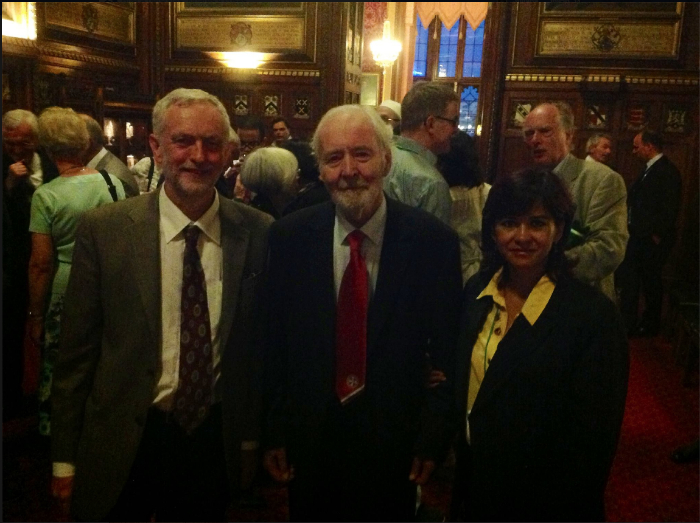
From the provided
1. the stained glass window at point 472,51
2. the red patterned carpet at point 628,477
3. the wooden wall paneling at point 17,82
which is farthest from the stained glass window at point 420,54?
the red patterned carpet at point 628,477

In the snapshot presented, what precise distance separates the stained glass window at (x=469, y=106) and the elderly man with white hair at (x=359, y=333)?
15.9 meters

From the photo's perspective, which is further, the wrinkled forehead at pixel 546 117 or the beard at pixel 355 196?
the wrinkled forehead at pixel 546 117

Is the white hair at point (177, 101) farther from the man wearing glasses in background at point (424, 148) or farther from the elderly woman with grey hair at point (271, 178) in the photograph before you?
the elderly woman with grey hair at point (271, 178)

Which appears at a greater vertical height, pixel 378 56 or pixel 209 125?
pixel 378 56

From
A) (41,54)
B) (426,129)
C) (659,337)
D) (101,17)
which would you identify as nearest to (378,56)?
(101,17)

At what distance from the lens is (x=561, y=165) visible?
8.66 feet

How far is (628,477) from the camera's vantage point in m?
3.18

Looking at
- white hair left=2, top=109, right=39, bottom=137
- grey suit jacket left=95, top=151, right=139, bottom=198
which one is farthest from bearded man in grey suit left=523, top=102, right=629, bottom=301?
white hair left=2, top=109, right=39, bottom=137

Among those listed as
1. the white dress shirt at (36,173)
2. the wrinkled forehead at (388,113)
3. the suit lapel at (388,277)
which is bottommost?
the suit lapel at (388,277)

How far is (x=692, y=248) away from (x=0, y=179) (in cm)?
687

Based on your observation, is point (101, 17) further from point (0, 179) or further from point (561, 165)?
point (561, 165)

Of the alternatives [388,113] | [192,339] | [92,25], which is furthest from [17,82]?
[192,339]

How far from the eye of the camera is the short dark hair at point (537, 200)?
1.69 meters

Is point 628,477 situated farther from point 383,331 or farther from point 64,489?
point 64,489
